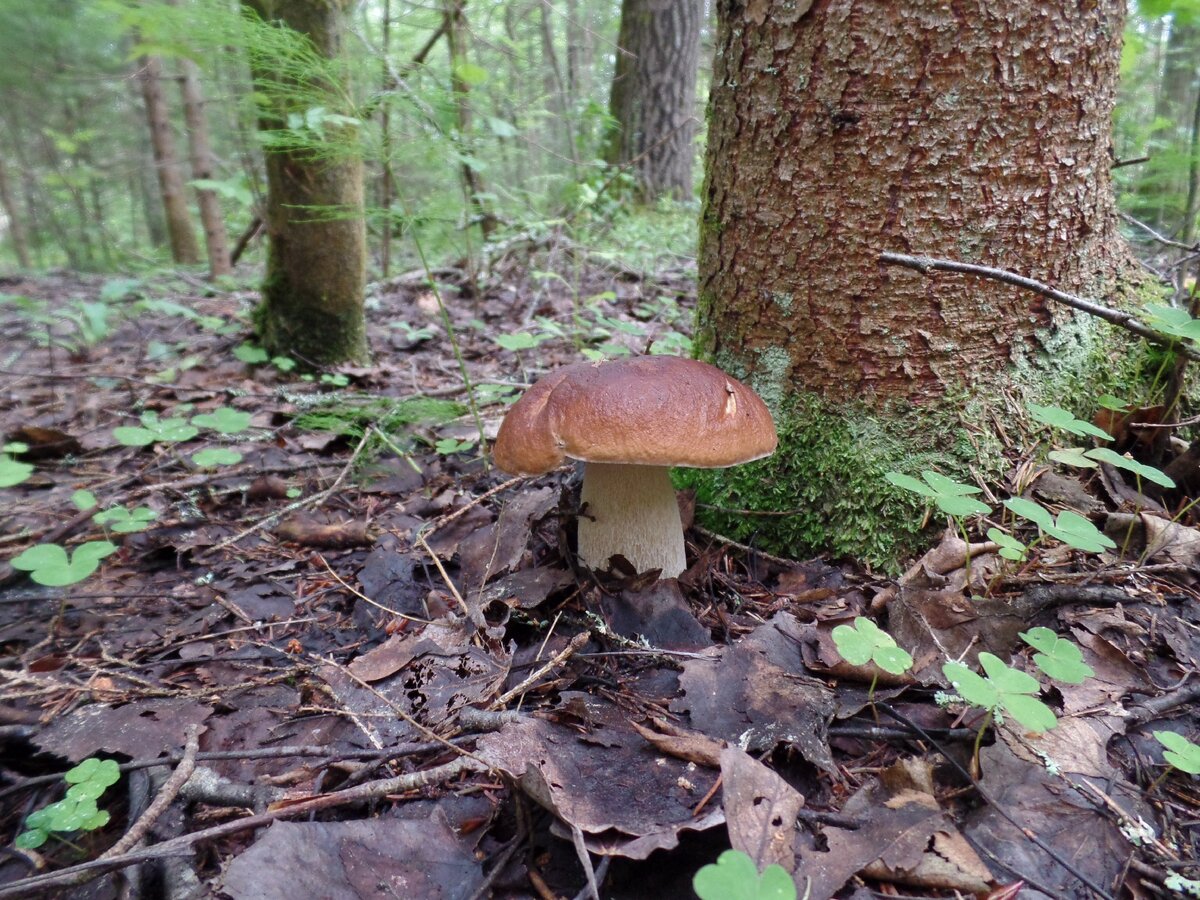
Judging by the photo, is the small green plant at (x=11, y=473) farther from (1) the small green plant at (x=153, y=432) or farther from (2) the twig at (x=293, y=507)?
(2) the twig at (x=293, y=507)

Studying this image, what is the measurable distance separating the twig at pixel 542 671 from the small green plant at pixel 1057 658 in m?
1.12

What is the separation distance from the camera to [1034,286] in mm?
1927

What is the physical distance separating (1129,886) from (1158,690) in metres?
0.62

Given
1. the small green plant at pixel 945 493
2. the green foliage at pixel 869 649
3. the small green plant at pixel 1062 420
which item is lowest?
the green foliage at pixel 869 649

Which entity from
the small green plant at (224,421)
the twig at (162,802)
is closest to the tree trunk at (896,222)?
the twig at (162,802)

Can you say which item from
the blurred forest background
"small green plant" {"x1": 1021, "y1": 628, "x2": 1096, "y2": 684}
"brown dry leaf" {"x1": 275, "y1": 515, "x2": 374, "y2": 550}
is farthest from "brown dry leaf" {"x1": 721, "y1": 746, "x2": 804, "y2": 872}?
the blurred forest background

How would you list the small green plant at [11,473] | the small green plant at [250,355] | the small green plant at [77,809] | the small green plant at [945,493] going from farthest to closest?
the small green plant at [250,355], the small green plant at [11,473], the small green plant at [945,493], the small green plant at [77,809]

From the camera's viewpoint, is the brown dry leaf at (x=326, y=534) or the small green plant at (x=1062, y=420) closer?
the small green plant at (x=1062, y=420)

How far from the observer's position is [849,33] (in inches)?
76.4

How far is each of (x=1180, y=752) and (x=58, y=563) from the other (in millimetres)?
3283

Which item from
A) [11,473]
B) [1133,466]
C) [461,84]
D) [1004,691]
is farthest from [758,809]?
[461,84]

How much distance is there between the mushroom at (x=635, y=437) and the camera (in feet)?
6.05

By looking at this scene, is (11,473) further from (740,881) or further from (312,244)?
(740,881)

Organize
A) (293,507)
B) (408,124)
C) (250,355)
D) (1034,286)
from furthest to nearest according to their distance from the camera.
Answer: (408,124)
(250,355)
(293,507)
(1034,286)
